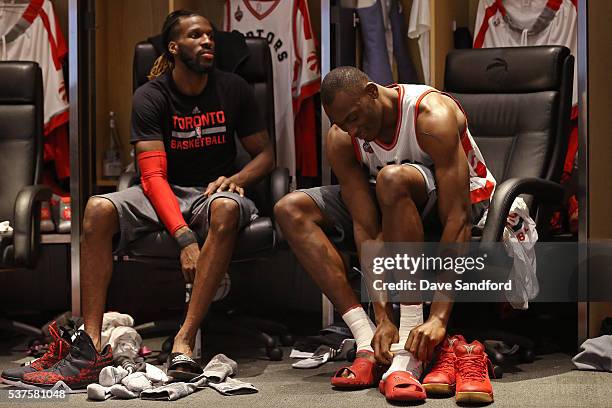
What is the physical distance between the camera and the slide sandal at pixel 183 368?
2.67 m

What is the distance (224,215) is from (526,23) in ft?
5.61

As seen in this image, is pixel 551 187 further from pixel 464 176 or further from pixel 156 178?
pixel 156 178

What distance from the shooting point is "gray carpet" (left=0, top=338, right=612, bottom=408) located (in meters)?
2.45

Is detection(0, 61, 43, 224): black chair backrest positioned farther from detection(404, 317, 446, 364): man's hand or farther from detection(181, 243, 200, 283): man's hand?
detection(404, 317, 446, 364): man's hand

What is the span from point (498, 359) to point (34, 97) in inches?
74.2

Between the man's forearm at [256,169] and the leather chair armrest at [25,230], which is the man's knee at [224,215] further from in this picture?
the leather chair armrest at [25,230]

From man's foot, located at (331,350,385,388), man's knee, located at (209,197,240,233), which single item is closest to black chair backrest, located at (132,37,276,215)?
man's knee, located at (209,197,240,233)

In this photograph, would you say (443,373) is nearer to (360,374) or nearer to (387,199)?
(360,374)

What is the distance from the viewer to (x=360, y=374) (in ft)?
8.58

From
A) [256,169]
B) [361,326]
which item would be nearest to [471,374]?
[361,326]

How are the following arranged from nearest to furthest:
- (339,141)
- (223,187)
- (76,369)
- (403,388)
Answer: (403,388)
(76,369)
(339,141)
(223,187)

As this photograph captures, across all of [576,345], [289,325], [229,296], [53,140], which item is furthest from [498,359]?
[53,140]

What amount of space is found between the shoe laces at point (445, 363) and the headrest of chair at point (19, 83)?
1.83m

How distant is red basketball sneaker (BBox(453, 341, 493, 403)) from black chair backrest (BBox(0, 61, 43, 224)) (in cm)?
176
